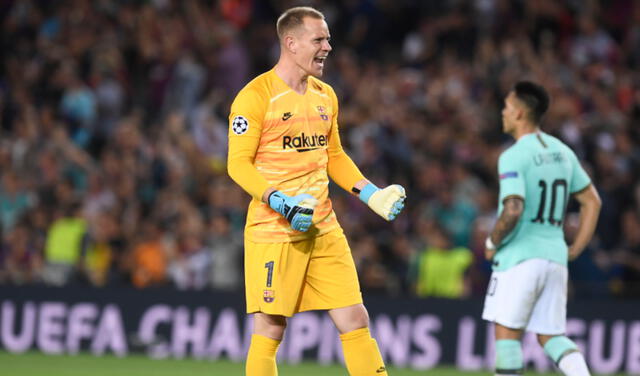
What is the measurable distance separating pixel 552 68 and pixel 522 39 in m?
0.70

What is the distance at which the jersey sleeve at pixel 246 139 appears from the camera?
6.62m

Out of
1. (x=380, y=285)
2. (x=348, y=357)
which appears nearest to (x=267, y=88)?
(x=348, y=357)

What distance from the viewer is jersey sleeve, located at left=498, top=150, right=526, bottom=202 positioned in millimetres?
7625

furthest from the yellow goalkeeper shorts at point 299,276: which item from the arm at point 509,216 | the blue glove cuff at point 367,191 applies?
the arm at point 509,216

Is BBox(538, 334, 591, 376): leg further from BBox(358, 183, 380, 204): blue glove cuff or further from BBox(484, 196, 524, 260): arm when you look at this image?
BBox(358, 183, 380, 204): blue glove cuff

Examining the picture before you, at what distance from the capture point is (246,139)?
6.68 m

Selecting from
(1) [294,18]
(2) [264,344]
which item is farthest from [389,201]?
(1) [294,18]

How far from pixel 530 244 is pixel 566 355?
75 centimetres

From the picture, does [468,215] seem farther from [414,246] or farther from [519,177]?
[519,177]

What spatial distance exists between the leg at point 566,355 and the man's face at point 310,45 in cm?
244

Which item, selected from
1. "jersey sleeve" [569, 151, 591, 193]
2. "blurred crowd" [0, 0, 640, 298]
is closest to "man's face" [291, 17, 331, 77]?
"jersey sleeve" [569, 151, 591, 193]

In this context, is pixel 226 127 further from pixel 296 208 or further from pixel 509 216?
pixel 296 208

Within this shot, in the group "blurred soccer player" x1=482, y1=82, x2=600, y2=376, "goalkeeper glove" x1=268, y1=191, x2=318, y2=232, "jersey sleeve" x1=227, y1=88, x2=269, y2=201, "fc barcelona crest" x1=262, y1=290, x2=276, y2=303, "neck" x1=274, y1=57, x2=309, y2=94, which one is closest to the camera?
"goalkeeper glove" x1=268, y1=191, x2=318, y2=232

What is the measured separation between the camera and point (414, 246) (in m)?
13.9
